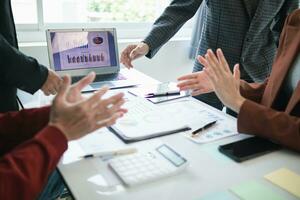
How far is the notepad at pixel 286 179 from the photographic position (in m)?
0.81

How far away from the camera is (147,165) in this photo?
2.80 ft

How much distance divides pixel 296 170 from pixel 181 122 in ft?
1.30

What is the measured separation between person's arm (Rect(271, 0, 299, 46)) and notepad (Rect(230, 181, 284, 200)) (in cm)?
108

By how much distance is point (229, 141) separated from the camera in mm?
1051

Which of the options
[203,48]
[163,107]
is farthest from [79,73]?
[203,48]

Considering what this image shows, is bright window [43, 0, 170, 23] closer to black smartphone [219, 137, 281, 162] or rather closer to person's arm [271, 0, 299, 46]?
person's arm [271, 0, 299, 46]

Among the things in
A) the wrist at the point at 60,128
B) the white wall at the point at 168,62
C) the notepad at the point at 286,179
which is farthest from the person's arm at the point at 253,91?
the white wall at the point at 168,62

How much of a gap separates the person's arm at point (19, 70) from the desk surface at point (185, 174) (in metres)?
0.39

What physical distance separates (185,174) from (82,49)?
940 mm

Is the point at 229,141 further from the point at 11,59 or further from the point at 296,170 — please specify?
the point at 11,59

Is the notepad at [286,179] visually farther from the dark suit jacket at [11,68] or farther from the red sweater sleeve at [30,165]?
the dark suit jacket at [11,68]

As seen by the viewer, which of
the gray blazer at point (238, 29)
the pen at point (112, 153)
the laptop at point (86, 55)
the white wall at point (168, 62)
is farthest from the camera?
the white wall at point (168, 62)

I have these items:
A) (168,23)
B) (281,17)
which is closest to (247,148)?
(168,23)

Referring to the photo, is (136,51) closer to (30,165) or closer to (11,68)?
(11,68)
